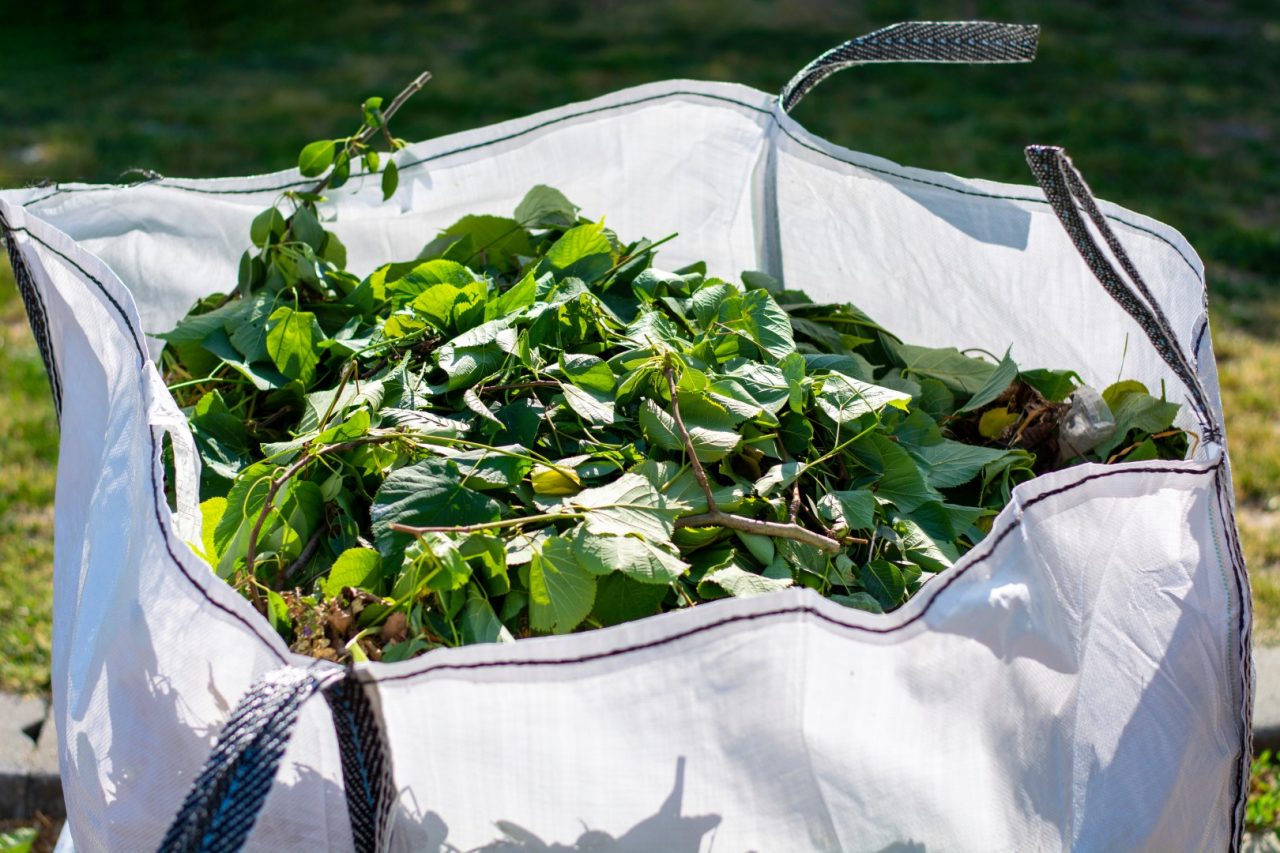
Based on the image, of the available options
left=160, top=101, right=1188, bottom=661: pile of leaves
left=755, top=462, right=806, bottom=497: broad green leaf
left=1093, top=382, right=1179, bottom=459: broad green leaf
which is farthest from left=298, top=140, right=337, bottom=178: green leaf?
left=1093, top=382, right=1179, bottom=459: broad green leaf

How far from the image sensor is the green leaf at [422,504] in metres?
0.87

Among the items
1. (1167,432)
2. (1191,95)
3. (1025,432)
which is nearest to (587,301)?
(1025,432)

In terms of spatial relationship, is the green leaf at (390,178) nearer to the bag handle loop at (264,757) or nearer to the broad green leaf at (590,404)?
the broad green leaf at (590,404)

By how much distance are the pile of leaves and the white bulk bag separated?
103 mm

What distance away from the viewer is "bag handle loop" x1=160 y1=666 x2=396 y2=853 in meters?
0.60

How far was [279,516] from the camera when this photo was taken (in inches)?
35.8

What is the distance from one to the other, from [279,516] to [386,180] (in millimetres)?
520

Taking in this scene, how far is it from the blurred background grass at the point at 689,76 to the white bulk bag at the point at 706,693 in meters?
1.44

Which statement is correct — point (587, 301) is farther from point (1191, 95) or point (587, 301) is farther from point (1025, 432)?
point (1191, 95)

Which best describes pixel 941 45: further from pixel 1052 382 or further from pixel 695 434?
pixel 695 434

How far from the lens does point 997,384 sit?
1157mm

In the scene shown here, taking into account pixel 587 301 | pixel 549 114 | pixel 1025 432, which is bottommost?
pixel 1025 432

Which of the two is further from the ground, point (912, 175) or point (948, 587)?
point (912, 175)

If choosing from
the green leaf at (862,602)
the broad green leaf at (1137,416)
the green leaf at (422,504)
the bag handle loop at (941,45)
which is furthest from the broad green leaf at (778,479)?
the bag handle loop at (941,45)
